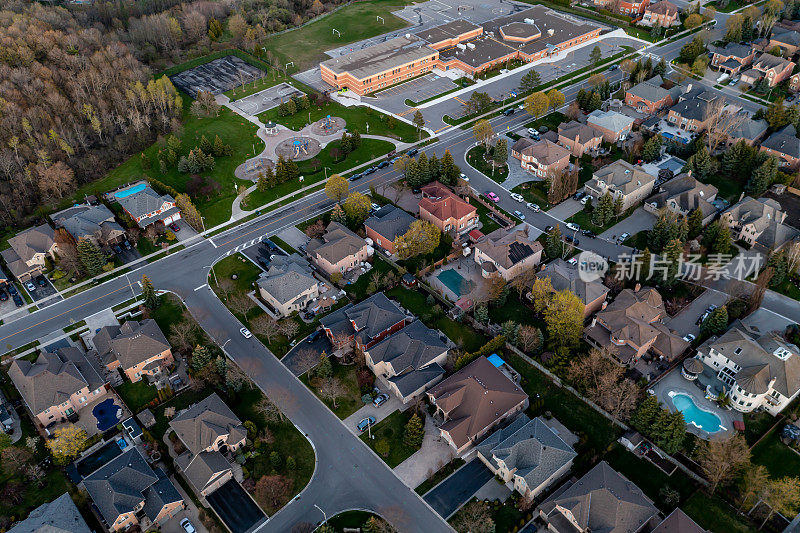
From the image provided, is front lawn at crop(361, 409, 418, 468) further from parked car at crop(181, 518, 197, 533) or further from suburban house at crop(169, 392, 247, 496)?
parked car at crop(181, 518, 197, 533)

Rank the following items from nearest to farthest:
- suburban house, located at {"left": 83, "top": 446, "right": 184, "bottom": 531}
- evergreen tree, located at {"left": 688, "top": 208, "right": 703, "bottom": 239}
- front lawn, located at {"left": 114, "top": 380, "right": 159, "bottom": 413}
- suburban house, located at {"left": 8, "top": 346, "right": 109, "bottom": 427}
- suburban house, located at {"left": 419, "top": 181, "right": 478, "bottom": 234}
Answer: suburban house, located at {"left": 83, "top": 446, "right": 184, "bottom": 531} < suburban house, located at {"left": 8, "top": 346, "right": 109, "bottom": 427} < front lawn, located at {"left": 114, "top": 380, "right": 159, "bottom": 413} < evergreen tree, located at {"left": 688, "top": 208, "right": 703, "bottom": 239} < suburban house, located at {"left": 419, "top": 181, "right": 478, "bottom": 234}

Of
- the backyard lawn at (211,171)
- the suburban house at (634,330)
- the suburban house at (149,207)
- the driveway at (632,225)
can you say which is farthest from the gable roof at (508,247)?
the suburban house at (149,207)

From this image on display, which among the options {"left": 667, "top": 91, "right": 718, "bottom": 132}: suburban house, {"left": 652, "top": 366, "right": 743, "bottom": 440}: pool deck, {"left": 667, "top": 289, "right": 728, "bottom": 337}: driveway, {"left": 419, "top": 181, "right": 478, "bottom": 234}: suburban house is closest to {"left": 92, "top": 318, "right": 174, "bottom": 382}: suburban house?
{"left": 419, "top": 181, "right": 478, "bottom": 234}: suburban house

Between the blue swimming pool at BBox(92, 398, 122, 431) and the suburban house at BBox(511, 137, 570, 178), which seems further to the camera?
the suburban house at BBox(511, 137, 570, 178)

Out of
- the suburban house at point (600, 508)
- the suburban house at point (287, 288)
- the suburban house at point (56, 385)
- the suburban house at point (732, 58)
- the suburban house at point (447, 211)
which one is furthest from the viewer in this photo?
the suburban house at point (732, 58)

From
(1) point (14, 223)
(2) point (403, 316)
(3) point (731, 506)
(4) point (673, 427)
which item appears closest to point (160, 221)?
(1) point (14, 223)

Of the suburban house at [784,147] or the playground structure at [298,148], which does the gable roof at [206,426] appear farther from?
the suburban house at [784,147]
